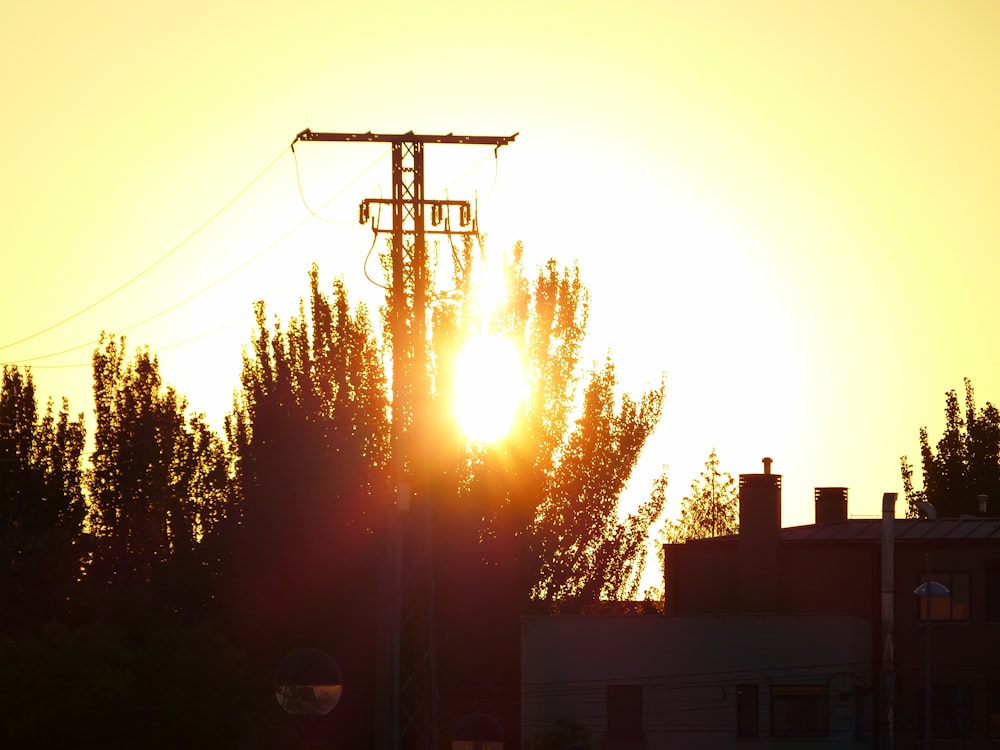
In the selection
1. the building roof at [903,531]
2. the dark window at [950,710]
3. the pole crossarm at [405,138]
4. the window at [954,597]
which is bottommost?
the dark window at [950,710]

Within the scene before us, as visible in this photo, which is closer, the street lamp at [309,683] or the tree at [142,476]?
the street lamp at [309,683]

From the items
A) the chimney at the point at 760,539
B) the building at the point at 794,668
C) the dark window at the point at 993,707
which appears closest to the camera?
the building at the point at 794,668

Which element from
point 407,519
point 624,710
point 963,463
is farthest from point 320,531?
point 963,463

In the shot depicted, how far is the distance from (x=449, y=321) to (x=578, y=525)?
8.08 m

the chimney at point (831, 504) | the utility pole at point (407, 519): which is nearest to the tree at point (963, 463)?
the chimney at point (831, 504)

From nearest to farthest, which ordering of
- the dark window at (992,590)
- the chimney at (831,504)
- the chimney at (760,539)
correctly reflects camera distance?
the dark window at (992,590), the chimney at (760,539), the chimney at (831,504)

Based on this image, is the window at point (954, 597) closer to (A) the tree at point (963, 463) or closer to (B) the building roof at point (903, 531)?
(B) the building roof at point (903, 531)

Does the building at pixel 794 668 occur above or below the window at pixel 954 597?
below

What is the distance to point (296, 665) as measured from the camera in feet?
99.6

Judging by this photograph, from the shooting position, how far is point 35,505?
65.4 meters

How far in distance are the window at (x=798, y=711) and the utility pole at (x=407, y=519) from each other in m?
21.5

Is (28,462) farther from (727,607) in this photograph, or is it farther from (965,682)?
(965,682)

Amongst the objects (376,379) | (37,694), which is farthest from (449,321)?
(37,694)

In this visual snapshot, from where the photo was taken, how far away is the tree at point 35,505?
5003 cm
